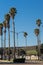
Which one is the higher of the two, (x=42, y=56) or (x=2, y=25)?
(x=2, y=25)

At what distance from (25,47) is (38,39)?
140 feet

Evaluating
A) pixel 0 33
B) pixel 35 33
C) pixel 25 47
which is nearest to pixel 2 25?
pixel 0 33

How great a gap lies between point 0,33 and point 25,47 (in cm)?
4501

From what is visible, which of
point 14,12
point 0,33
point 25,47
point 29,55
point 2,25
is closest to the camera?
point 14,12

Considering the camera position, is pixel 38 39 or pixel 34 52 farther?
pixel 34 52

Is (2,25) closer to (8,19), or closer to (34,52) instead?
(8,19)

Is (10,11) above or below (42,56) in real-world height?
above

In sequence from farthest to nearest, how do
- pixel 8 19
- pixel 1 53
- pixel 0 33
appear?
pixel 1 53
pixel 0 33
pixel 8 19

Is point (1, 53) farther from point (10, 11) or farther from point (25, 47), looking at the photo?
point (10, 11)

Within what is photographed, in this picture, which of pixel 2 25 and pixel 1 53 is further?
pixel 1 53

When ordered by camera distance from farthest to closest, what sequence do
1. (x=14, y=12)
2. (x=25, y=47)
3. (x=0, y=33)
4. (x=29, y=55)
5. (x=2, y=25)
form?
1. (x=25, y=47)
2. (x=29, y=55)
3. (x=0, y=33)
4. (x=2, y=25)
5. (x=14, y=12)

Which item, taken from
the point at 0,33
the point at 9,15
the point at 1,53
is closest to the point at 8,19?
the point at 9,15

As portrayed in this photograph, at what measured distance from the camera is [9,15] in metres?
98.3

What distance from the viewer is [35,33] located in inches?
5133
